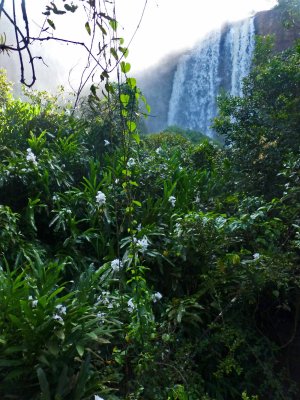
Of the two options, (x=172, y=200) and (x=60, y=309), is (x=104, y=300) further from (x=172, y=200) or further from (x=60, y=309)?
(x=172, y=200)

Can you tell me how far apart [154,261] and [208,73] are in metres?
19.2

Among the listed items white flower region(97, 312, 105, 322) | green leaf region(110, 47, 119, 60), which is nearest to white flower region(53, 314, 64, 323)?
white flower region(97, 312, 105, 322)

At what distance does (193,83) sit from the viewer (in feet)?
78.0

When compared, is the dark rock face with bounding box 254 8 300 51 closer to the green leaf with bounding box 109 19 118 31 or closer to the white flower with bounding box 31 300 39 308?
the white flower with bounding box 31 300 39 308

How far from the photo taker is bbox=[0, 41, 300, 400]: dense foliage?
3.12 metres

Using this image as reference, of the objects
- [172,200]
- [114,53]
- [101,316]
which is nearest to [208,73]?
[172,200]

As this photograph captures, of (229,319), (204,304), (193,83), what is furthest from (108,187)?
(193,83)

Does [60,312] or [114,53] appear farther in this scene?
[60,312]

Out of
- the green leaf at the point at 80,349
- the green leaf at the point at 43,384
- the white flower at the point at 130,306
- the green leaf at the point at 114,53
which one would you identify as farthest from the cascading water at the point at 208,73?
the green leaf at the point at 114,53

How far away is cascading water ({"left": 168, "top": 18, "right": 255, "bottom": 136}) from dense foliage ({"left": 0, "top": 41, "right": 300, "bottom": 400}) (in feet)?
45.9

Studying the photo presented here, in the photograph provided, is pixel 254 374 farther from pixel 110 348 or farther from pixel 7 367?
pixel 7 367

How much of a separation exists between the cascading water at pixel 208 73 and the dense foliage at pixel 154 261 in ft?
45.9

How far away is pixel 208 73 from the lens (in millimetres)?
22688

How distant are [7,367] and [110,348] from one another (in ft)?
2.69
